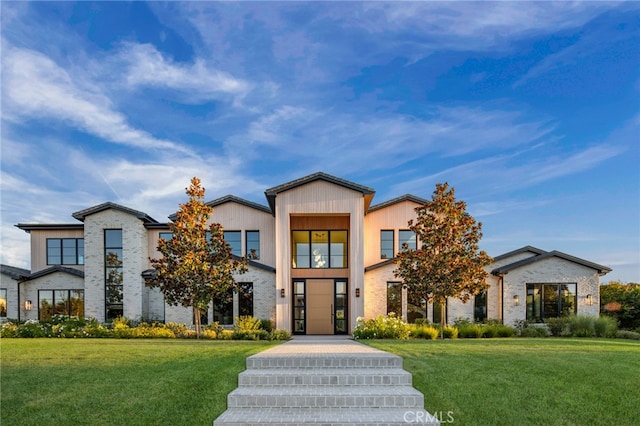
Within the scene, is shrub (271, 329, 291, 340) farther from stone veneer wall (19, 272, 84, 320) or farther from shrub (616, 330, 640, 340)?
shrub (616, 330, 640, 340)

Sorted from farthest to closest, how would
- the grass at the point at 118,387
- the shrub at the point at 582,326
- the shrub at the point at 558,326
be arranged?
the shrub at the point at 558,326
the shrub at the point at 582,326
the grass at the point at 118,387

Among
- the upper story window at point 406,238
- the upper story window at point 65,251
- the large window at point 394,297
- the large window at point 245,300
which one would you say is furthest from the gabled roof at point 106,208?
the upper story window at point 406,238

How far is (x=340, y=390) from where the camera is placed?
7.89 m

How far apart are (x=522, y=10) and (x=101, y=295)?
2363 centimetres

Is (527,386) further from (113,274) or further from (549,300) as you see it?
(113,274)

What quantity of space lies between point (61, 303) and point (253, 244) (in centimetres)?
1194

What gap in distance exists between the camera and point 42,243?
23906 millimetres

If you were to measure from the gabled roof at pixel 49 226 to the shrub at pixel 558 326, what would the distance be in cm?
2628

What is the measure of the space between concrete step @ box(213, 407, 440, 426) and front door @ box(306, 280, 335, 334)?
36.1 ft

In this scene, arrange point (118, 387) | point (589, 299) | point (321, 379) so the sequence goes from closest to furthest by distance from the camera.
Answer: point (118, 387), point (321, 379), point (589, 299)

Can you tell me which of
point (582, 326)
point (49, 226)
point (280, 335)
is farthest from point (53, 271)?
point (582, 326)

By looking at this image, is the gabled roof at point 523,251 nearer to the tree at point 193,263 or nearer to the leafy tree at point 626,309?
the leafy tree at point 626,309

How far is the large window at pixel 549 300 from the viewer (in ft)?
66.2

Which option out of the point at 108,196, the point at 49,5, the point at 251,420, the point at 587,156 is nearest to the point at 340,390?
the point at 251,420
